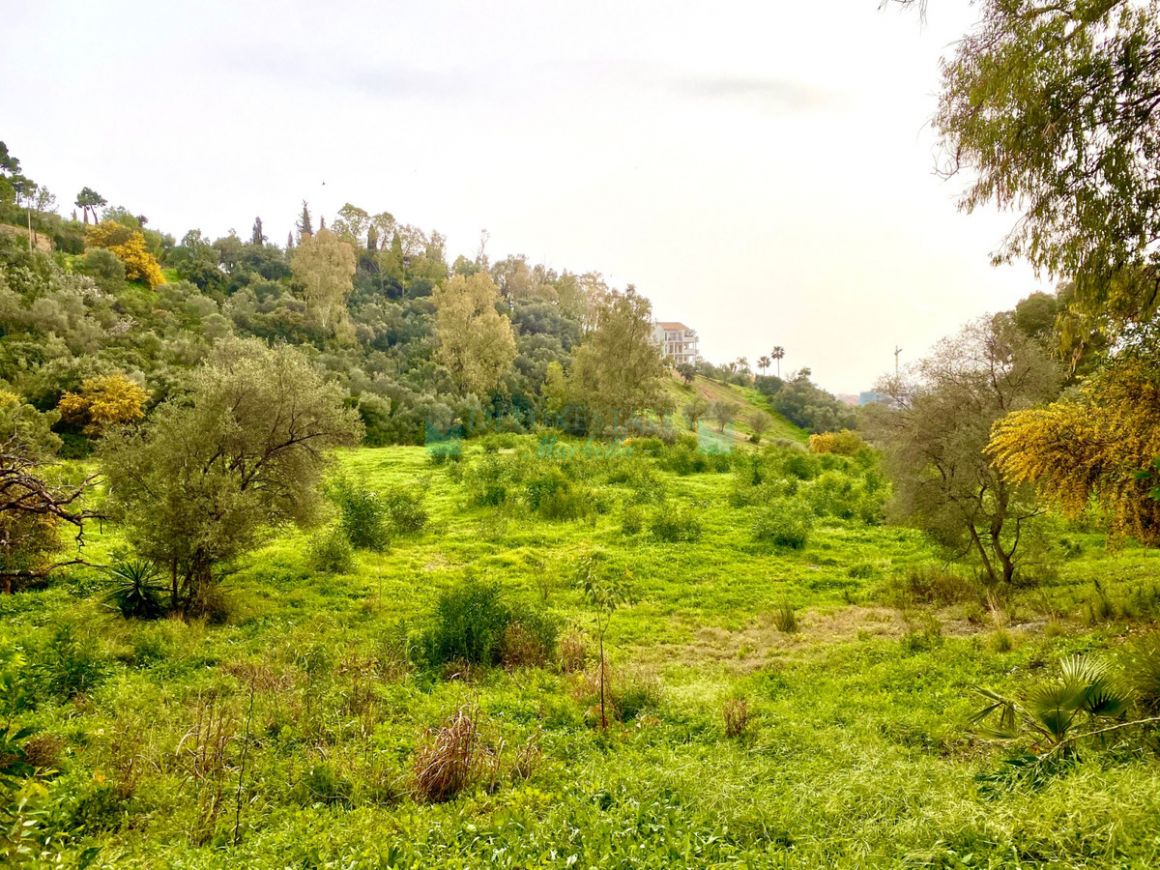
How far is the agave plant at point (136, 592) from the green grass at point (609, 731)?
1.40 feet

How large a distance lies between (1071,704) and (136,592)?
13.6 m

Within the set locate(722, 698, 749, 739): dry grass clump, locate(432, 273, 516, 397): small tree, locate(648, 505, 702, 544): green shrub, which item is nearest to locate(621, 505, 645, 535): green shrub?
locate(648, 505, 702, 544): green shrub

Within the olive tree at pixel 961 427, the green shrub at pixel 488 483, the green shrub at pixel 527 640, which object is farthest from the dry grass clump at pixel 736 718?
the green shrub at pixel 488 483

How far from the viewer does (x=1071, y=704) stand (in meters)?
5.10

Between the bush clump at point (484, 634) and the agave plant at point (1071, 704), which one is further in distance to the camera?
the bush clump at point (484, 634)

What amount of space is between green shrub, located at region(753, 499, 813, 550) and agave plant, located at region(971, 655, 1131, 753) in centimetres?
1123

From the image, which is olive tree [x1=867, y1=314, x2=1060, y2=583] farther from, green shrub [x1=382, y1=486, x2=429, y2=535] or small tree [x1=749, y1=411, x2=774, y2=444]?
small tree [x1=749, y1=411, x2=774, y2=444]

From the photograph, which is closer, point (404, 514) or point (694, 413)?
point (404, 514)

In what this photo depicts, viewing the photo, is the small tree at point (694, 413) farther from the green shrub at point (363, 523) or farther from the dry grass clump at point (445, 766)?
the dry grass clump at point (445, 766)

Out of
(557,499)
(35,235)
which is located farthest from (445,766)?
(35,235)

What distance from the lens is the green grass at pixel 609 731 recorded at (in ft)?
14.4

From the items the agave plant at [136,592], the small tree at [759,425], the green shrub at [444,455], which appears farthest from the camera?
the small tree at [759,425]

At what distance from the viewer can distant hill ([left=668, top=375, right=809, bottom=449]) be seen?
54281 millimetres

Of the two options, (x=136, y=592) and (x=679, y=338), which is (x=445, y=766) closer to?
(x=136, y=592)
